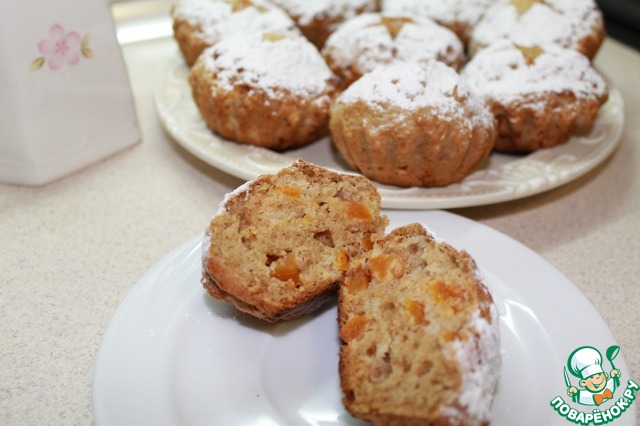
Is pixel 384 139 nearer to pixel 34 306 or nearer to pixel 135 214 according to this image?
pixel 135 214

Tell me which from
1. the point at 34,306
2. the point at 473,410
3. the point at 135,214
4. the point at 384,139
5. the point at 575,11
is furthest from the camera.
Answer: the point at 575,11

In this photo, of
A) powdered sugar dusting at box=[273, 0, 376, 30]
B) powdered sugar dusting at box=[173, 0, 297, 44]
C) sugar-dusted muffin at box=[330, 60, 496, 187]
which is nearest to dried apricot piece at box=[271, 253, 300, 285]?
sugar-dusted muffin at box=[330, 60, 496, 187]

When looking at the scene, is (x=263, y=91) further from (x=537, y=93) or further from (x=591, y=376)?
(x=591, y=376)

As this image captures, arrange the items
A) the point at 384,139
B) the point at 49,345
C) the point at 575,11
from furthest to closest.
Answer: the point at 575,11 < the point at 384,139 < the point at 49,345

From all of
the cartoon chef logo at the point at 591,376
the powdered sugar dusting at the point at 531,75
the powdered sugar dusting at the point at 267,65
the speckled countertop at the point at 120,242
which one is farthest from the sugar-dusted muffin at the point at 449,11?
the cartoon chef logo at the point at 591,376

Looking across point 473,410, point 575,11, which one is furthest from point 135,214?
point 575,11

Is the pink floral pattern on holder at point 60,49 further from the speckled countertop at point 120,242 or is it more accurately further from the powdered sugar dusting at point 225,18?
the powdered sugar dusting at point 225,18

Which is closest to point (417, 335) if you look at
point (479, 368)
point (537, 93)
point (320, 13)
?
point (479, 368)
